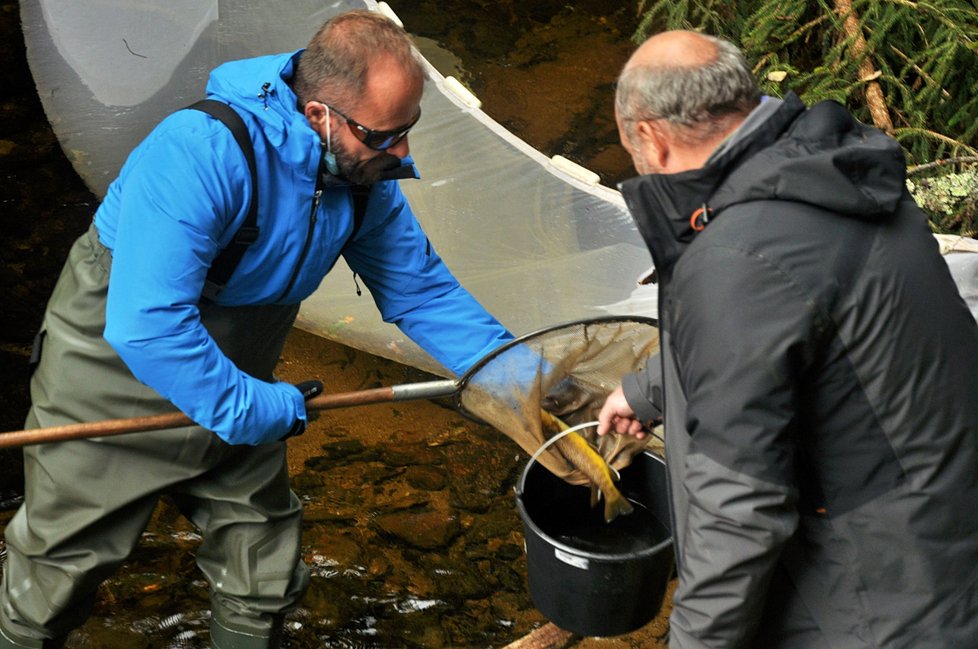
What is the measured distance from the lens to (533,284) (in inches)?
174

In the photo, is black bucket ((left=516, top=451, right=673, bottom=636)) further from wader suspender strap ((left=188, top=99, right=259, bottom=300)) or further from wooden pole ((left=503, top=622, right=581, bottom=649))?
wader suspender strap ((left=188, top=99, right=259, bottom=300))

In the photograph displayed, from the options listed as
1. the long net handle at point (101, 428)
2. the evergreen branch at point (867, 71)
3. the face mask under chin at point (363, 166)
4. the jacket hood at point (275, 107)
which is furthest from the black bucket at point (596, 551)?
the evergreen branch at point (867, 71)

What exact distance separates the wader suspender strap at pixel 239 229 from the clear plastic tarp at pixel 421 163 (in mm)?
1785

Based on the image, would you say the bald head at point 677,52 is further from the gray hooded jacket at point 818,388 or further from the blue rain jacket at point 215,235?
the blue rain jacket at point 215,235

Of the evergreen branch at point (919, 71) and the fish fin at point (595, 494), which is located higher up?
the evergreen branch at point (919, 71)

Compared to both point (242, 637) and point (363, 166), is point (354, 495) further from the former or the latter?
point (363, 166)

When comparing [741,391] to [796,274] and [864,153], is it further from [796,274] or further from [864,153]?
[864,153]

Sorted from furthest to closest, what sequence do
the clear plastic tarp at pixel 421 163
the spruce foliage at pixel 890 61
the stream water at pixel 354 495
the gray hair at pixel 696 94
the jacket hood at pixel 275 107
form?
the spruce foliage at pixel 890 61 → the clear plastic tarp at pixel 421 163 → the stream water at pixel 354 495 → the jacket hood at pixel 275 107 → the gray hair at pixel 696 94

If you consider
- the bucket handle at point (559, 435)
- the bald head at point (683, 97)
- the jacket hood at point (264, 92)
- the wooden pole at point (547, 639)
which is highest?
the bald head at point (683, 97)

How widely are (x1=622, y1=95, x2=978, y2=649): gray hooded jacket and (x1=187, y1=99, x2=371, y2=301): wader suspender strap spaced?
101cm

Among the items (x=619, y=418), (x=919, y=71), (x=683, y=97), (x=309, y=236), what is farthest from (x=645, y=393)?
(x=919, y=71)

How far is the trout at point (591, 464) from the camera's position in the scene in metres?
2.83

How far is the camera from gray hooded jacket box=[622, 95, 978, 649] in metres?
1.77

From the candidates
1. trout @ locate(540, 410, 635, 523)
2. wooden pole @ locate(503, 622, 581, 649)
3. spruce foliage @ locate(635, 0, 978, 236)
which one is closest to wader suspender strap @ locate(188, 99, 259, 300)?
trout @ locate(540, 410, 635, 523)
